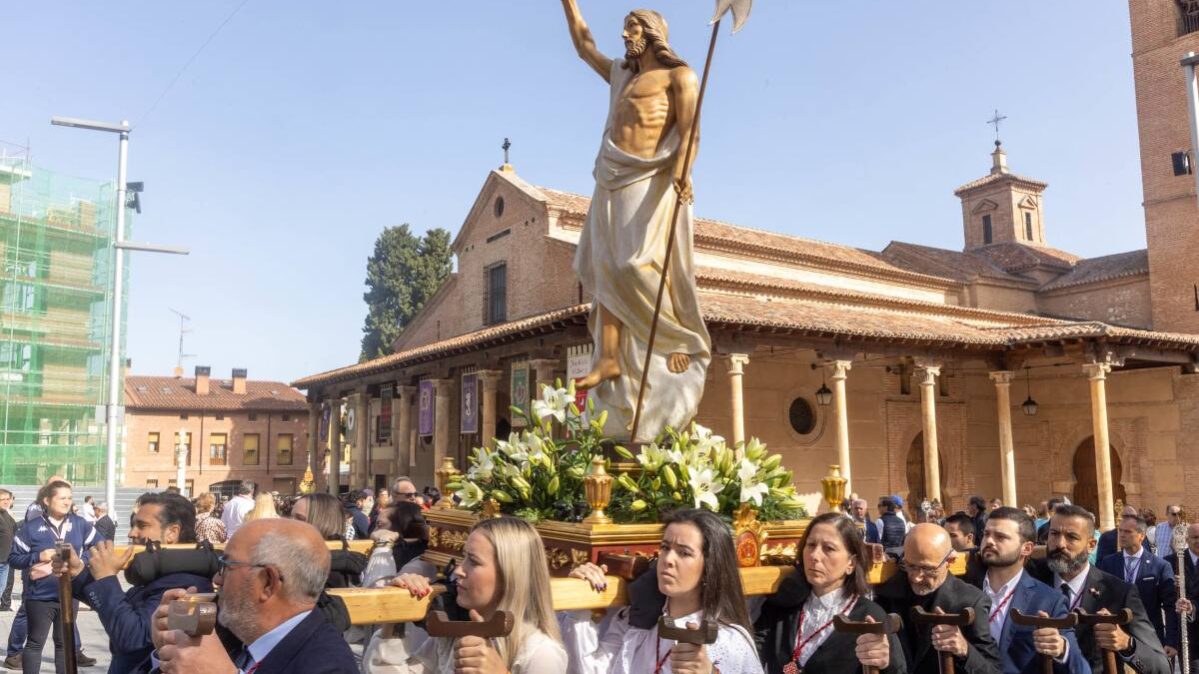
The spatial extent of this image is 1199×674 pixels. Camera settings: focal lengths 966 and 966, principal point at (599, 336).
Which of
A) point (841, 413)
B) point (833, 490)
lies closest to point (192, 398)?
point (841, 413)

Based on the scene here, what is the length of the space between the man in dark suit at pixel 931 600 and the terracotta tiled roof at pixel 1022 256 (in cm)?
3163

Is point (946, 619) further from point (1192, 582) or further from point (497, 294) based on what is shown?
point (497, 294)

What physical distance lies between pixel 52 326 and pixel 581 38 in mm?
24859

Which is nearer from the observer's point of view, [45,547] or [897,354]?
[45,547]

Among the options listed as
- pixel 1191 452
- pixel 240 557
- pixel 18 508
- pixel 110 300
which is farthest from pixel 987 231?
pixel 240 557

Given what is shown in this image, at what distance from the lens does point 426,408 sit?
81.0ft

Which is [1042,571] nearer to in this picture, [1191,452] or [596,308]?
[596,308]

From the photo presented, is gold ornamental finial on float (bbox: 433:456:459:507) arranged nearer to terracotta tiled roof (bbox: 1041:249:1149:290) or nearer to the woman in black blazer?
the woman in black blazer

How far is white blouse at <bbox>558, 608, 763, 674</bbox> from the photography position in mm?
2768

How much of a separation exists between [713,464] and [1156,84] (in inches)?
1132

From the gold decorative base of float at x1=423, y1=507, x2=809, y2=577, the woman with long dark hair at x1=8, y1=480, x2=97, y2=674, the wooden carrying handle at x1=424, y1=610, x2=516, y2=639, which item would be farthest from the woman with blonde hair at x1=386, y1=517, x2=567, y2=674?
the woman with long dark hair at x1=8, y1=480, x2=97, y2=674

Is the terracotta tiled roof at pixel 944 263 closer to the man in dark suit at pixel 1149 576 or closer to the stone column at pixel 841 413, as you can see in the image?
the stone column at pixel 841 413

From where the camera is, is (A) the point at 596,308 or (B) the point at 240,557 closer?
(B) the point at 240,557

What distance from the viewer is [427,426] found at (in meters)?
24.6
